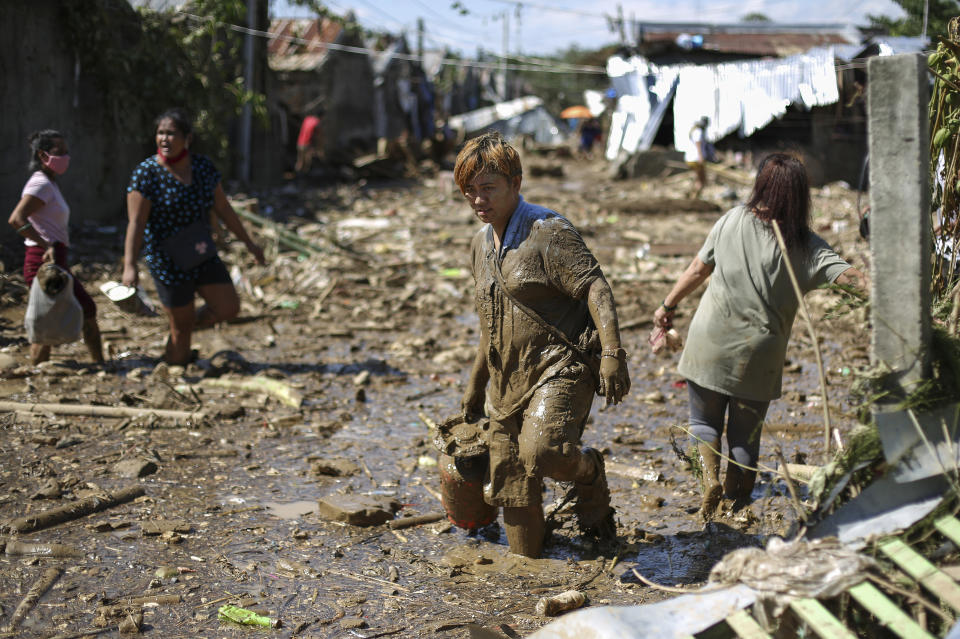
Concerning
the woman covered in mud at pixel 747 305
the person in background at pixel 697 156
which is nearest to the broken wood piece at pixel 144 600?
the woman covered in mud at pixel 747 305

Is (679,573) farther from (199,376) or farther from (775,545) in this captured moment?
(199,376)

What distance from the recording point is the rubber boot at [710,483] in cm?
426

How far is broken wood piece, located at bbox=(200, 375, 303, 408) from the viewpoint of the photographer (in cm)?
665

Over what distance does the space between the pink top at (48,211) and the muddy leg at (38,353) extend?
807 mm

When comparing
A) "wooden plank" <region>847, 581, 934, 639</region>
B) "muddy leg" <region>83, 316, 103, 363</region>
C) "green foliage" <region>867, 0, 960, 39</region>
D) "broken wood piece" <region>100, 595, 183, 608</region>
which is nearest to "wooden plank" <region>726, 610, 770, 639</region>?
"wooden plank" <region>847, 581, 934, 639</region>

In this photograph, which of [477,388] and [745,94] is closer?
[477,388]

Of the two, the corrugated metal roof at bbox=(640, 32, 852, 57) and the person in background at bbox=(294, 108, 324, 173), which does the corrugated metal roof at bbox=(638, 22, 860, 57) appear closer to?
the corrugated metal roof at bbox=(640, 32, 852, 57)

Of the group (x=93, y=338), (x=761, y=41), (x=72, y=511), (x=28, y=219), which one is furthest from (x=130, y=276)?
(x=761, y=41)

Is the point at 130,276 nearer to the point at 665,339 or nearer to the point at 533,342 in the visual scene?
the point at 533,342

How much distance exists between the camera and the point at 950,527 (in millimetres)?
2400

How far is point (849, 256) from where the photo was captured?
1099 cm

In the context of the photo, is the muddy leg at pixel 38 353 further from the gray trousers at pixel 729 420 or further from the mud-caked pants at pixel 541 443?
the gray trousers at pixel 729 420

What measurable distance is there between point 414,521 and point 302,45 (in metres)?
21.7

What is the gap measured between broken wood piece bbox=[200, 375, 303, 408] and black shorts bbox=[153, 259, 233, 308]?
66cm
